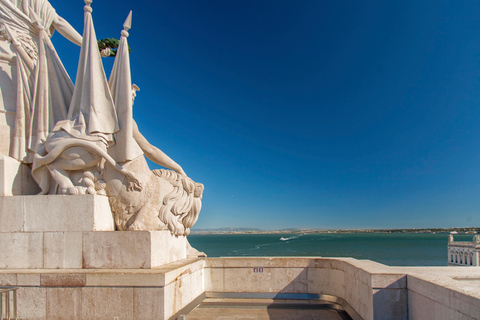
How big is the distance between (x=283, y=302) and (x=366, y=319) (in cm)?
237

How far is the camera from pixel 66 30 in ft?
25.0

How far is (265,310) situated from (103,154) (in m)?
4.45

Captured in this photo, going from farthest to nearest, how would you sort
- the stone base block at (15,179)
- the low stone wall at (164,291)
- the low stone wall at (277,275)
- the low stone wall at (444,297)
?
the low stone wall at (277,275), the stone base block at (15,179), the low stone wall at (164,291), the low stone wall at (444,297)

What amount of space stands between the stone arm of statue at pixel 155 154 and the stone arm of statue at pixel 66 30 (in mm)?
2552

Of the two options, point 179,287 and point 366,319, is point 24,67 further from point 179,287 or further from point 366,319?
point 366,319

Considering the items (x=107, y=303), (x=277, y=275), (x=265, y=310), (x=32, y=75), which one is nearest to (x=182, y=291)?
(x=107, y=303)

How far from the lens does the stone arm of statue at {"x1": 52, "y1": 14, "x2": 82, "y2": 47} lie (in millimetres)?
7547

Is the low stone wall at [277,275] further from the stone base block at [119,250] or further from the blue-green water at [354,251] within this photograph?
the blue-green water at [354,251]

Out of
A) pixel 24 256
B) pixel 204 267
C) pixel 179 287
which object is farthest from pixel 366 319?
pixel 24 256

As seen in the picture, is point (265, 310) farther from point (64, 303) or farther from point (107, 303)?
point (64, 303)

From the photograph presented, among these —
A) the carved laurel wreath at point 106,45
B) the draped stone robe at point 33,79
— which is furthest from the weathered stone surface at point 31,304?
the carved laurel wreath at point 106,45

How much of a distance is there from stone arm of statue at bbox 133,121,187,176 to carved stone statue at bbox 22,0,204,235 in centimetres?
82

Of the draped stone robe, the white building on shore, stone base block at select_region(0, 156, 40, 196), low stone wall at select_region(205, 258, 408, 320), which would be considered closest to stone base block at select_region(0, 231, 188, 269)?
stone base block at select_region(0, 156, 40, 196)

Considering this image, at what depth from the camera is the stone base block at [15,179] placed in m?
6.08
